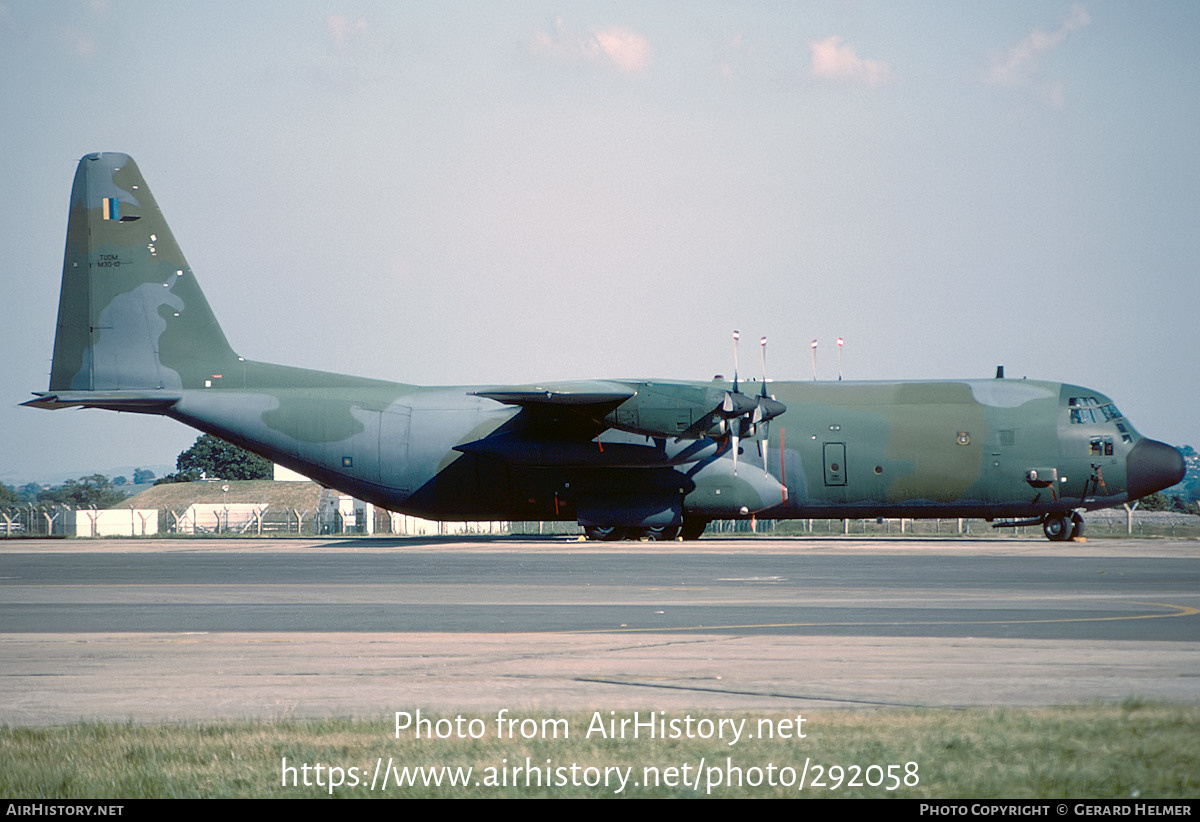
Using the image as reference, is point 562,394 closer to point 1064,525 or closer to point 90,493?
point 1064,525

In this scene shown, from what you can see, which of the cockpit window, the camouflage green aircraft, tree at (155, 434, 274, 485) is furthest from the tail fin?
tree at (155, 434, 274, 485)

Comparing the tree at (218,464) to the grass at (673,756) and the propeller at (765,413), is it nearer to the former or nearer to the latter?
the propeller at (765,413)

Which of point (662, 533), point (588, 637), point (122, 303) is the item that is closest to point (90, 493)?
point (122, 303)

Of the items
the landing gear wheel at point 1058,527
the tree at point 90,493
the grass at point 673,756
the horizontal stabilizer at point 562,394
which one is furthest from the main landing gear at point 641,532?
the tree at point 90,493

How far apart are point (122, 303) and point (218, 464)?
10150 centimetres

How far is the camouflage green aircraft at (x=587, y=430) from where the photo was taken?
3644 cm

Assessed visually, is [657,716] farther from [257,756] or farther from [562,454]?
[562,454]

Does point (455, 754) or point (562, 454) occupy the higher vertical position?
point (562, 454)

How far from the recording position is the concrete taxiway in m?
9.60

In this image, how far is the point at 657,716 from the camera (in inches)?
338

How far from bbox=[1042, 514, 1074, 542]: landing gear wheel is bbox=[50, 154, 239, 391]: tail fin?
91.8 ft

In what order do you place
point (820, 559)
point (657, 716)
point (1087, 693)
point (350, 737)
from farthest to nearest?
point (820, 559) < point (1087, 693) < point (657, 716) < point (350, 737)
